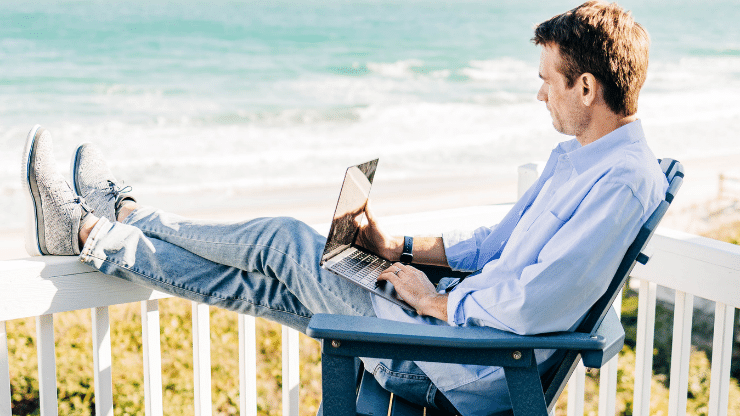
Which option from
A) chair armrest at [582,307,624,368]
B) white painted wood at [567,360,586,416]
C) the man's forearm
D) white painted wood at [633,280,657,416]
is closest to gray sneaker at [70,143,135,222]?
the man's forearm

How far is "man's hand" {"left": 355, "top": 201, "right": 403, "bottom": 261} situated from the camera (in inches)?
84.4

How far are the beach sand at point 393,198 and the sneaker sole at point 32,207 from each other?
7.88 meters

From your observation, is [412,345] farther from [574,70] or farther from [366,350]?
[574,70]

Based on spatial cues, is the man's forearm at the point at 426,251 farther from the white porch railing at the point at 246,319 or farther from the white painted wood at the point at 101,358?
the white painted wood at the point at 101,358

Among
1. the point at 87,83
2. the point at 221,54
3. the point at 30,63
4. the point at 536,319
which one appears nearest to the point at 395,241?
the point at 536,319

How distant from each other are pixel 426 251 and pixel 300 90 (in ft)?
54.2

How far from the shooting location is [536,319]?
1479 millimetres

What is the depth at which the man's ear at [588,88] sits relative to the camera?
1667 mm

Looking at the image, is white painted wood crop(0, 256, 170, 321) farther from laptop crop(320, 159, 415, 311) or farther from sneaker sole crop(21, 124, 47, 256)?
laptop crop(320, 159, 415, 311)

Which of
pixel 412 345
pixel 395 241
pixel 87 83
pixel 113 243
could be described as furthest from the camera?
pixel 87 83

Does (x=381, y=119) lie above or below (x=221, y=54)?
below

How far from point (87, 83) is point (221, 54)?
14.2 ft

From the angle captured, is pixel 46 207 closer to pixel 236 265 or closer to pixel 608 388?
pixel 236 265

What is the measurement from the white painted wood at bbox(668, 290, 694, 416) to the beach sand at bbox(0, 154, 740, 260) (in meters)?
7.59
